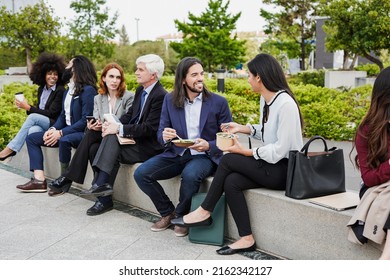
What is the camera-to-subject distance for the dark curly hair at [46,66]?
6406mm

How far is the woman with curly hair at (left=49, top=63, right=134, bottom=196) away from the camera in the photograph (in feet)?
17.1

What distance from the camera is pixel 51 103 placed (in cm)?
635

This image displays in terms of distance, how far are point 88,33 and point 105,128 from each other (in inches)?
1152

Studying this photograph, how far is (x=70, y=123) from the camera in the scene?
6.00m

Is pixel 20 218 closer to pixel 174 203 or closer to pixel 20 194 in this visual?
pixel 20 194

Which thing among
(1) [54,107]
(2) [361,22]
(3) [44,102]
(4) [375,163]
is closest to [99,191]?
(1) [54,107]

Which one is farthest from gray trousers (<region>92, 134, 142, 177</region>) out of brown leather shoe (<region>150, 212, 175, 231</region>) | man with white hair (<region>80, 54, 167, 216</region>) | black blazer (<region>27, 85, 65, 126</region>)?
black blazer (<region>27, 85, 65, 126</region>)

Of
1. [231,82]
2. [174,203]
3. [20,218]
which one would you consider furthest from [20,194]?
[231,82]

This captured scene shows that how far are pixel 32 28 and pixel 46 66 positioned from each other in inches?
775

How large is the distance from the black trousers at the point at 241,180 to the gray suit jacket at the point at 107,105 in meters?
1.87

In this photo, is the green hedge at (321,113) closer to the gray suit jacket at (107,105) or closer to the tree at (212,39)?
the gray suit jacket at (107,105)

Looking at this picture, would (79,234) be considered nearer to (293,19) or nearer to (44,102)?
(44,102)

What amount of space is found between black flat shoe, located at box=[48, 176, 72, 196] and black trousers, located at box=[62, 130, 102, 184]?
1.17ft

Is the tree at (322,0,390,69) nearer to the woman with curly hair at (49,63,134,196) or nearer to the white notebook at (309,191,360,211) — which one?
the woman with curly hair at (49,63,134,196)
